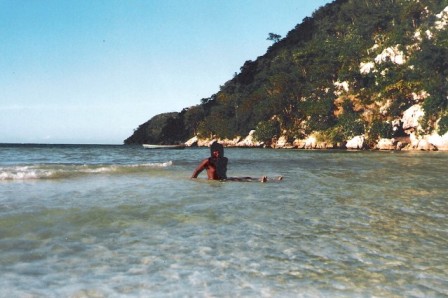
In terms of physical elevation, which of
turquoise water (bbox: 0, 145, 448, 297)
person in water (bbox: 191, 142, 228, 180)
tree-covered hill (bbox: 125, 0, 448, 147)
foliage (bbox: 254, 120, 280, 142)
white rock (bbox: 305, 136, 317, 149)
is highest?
tree-covered hill (bbox: 125, 0, 448, 147)

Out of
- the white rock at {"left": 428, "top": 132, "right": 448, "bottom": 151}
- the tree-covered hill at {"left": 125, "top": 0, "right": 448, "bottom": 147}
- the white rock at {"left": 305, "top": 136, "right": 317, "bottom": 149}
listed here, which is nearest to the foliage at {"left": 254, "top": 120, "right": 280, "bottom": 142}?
the tree-covered hill at {"left": 125, "top": 0, "right": 448, "bottom": 147}

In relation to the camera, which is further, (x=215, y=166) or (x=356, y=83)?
(x=356, y=83)

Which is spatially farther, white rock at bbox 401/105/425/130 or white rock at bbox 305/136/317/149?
white rock at bbox 305/136/317/149

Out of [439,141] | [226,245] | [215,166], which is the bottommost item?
[226,245]

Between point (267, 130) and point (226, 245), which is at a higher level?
point (267, 130)

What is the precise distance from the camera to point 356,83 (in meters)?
79.6

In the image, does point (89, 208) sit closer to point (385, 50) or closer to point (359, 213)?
point (359, 213)

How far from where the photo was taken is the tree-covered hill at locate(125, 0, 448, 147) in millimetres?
63000

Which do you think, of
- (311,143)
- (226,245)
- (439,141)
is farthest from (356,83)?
(226,245)

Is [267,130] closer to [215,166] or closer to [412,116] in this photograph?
[412,116]

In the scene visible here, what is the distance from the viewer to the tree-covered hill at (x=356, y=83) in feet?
207

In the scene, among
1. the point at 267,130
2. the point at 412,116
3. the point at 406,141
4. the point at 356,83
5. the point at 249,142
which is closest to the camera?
the point at 406,141

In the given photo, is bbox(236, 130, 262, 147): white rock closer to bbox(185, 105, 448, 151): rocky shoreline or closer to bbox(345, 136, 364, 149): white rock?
bbox(185, 105, 448, 151): rocky shoreline

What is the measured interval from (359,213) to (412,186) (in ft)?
19.9
